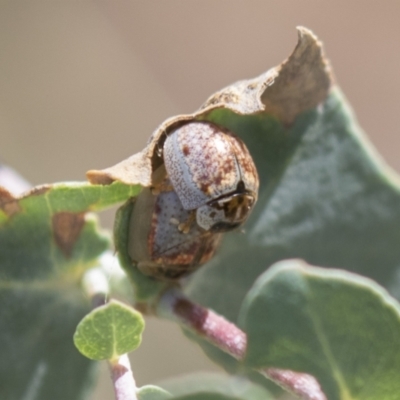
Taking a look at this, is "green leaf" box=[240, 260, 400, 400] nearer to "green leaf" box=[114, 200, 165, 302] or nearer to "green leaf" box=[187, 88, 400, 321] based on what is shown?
"green leaf" box=[114, 200, 165, 302]

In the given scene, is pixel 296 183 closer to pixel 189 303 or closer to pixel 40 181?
pixel 189 303

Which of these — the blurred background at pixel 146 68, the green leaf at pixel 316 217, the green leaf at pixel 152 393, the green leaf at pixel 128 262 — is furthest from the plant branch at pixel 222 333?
the blurred background at pixel 146 68

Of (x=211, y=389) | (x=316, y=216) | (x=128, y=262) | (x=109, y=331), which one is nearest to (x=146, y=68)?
(x=316, y=216)

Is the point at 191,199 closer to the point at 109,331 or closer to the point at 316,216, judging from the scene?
the point at 109,331

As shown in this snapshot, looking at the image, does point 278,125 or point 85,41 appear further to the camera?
point 85,41

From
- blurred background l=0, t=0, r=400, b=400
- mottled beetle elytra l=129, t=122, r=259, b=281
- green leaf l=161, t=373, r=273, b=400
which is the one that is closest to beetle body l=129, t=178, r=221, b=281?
mottled beetle elytra l=129, t=122, r=259, b=281

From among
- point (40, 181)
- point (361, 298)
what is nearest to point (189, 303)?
point (361, 298)

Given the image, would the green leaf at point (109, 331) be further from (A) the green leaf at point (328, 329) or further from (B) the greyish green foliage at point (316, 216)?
(B) the greyish green foliage at point (316, 216)
